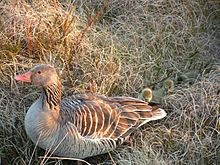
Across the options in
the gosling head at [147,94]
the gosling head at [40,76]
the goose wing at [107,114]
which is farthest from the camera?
the gosling head at [147,94]

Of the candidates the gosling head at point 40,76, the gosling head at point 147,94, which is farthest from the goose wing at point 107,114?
the gosling head at point 40,76

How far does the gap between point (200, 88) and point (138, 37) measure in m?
0.85

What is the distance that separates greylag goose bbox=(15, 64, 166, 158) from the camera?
11.7ft

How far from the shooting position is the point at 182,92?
434cm

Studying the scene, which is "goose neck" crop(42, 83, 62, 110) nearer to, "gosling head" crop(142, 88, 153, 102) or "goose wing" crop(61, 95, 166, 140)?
"goose wing" crop(61, 95, 166, 140)

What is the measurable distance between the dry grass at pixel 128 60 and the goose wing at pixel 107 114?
0.16m

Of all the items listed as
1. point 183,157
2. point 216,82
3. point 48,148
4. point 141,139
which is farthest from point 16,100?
point 216,82

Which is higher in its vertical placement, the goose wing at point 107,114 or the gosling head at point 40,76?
the gosling head at point 40,76

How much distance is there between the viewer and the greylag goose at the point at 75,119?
357cm

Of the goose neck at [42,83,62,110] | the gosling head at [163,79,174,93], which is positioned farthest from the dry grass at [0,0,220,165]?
the goose neck at [42,83,62,110]

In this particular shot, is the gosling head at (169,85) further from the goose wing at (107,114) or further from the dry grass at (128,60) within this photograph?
the goose wing at (107,114)

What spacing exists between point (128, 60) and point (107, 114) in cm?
101

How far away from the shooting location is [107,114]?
381cm

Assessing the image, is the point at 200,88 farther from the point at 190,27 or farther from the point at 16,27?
the point at 16,27
